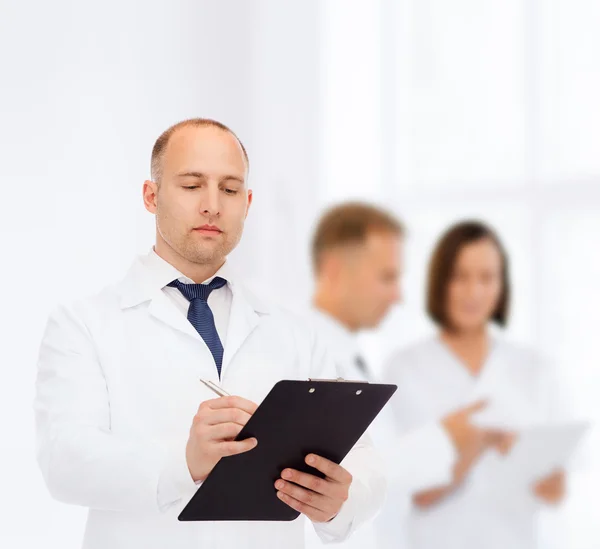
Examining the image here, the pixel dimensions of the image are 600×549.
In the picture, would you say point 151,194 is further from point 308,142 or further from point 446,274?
point 308,142

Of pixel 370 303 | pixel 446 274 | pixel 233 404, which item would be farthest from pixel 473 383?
pixel 233 404

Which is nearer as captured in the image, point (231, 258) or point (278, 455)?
point (278, 455)

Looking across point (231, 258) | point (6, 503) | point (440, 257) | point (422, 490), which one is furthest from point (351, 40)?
point (6, 503)

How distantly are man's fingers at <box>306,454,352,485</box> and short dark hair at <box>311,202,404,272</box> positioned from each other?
1.44 m

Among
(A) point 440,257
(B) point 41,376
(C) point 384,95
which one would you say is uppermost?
(C) point 384,95

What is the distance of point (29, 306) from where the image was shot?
307cm

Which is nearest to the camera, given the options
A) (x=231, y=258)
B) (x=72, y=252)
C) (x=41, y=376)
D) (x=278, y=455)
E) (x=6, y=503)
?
(x=278, y=455)

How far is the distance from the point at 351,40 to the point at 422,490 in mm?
2195

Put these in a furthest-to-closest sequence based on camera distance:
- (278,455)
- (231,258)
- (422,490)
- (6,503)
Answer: (231,258) < (6,503) < (422,490) < (278,455)

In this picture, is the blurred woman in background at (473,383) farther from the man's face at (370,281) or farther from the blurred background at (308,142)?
the blurred background at (308,142)

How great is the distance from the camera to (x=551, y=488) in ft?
9.65

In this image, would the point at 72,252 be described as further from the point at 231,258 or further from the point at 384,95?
the point at 384,95

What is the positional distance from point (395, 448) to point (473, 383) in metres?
0.42

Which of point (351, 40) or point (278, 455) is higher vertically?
point (351, 40)
